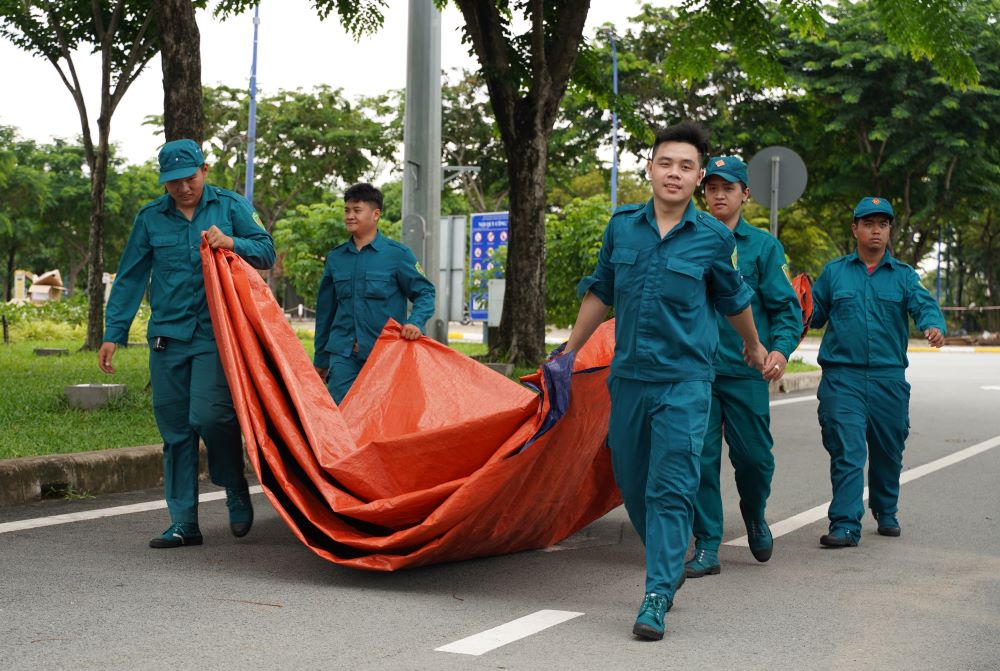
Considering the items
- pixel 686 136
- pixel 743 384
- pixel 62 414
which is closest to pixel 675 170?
pixel 686 136

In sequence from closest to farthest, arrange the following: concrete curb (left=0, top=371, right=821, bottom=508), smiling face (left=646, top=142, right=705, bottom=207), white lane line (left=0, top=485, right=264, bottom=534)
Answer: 1. smiling face (left=646, top=142, right=705, bottom=207)
2. white lane line (left=0, top=485, right=264, bottom=534)
3. concrete curb (left=0, top=371, right=821, bottom=508)

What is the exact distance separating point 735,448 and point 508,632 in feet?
5.65

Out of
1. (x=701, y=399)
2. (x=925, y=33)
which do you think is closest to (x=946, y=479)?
(x=701, y=399)

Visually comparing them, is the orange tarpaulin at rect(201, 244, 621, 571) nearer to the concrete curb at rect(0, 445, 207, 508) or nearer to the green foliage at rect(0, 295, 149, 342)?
the concrete curb at rect(0, 445, 207, 508)

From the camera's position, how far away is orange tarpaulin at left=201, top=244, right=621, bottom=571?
5363mm

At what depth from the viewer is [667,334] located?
192 inches

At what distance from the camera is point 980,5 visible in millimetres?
32938

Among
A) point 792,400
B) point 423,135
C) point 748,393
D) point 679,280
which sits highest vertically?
point 423,135

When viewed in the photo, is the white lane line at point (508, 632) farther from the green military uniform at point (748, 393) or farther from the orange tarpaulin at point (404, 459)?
the green military uniform at point (748, 393)

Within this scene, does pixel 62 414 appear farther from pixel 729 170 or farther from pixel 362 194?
pixel 729 170

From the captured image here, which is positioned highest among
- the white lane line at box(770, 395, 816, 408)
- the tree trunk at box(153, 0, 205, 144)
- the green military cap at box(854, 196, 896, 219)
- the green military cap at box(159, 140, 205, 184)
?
the tree trunk at box(153, 0, 205, 144)

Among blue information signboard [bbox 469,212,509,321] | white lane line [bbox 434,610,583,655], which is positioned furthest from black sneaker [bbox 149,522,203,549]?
blue information signboard [bbox 469,212,509,321]

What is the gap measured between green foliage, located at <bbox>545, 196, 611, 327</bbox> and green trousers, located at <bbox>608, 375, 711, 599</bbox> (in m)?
18.3

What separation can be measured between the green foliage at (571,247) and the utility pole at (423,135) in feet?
35.0
